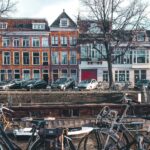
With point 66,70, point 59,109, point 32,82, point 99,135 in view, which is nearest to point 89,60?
point 66,70

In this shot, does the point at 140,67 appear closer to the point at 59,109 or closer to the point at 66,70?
the point at 66,70

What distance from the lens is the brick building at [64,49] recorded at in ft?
204

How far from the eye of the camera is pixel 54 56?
6262 centimetres

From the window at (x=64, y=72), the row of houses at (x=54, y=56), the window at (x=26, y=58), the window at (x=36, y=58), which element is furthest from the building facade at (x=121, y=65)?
the window at (x=26, y=58)

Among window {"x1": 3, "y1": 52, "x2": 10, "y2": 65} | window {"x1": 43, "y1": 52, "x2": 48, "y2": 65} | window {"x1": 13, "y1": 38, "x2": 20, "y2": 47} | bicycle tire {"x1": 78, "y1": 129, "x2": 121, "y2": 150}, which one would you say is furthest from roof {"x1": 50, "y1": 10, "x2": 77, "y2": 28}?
bicycle tire {"x1": 78, "y1": 129, "x2": 121, "y2": 150}

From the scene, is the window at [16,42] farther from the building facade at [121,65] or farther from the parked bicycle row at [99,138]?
the parked bicycle row at [99,138]

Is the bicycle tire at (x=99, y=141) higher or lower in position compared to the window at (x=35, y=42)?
lower

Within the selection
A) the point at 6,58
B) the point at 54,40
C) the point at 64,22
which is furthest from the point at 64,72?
the point at 6,58

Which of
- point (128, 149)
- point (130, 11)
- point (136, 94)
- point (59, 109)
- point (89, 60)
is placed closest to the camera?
point (128, 149)

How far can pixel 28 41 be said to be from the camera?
207ft

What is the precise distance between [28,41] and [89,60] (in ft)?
28.9

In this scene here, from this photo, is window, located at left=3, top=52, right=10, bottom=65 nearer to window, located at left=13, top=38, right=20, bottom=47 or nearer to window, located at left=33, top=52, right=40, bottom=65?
window, located at left=13, top=38, right=20, bottom=47

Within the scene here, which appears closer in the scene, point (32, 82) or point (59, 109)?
point (59, 109)

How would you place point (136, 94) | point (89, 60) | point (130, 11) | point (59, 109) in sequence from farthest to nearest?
point (89, 60), point (130, 11), point (136, 94), point (59, 109)
